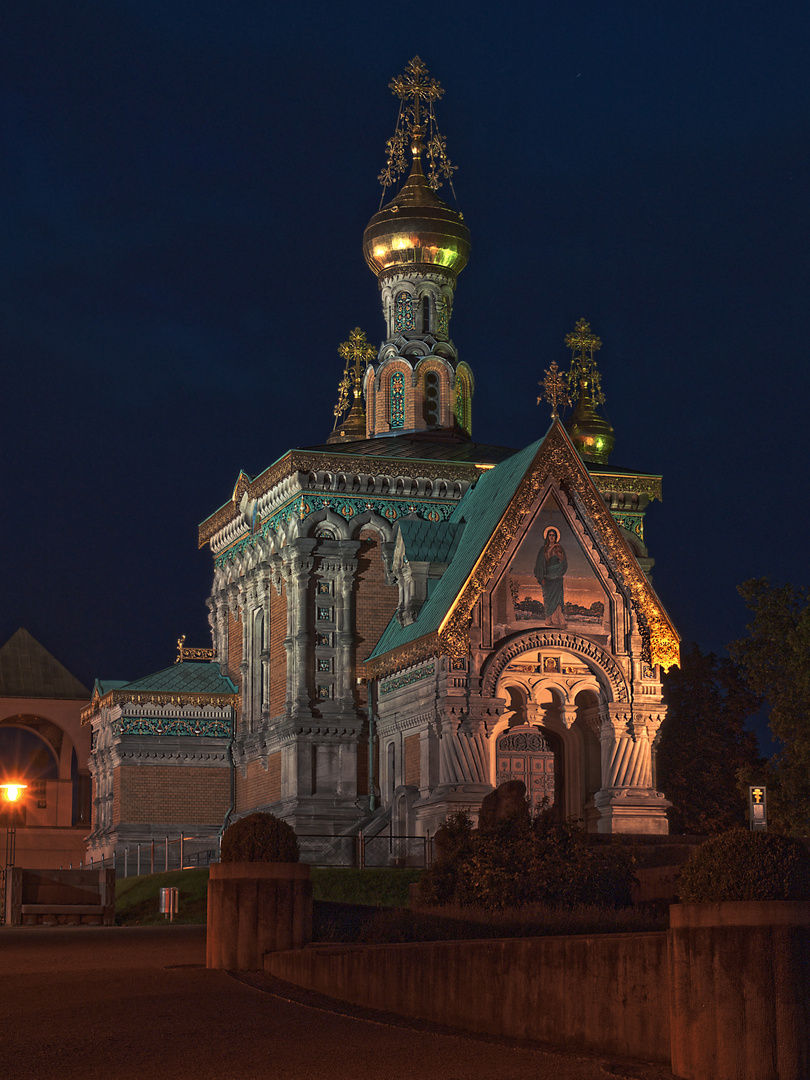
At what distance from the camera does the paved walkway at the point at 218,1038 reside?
1232cm

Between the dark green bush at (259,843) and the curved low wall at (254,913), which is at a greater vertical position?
the dark green bush at (259,843)

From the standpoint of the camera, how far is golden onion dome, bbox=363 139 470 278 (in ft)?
153

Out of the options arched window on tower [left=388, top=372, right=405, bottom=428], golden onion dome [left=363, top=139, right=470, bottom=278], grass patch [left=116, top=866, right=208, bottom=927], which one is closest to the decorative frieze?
grass patch [left=116, top=866, right=208, bottom=927]

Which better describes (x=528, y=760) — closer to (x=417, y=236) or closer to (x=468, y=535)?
(x=468, y=535)

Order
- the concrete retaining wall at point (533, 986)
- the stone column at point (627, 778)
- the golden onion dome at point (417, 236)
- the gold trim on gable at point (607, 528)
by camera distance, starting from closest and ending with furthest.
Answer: the concrete retaining wall at point (533, 986), the stone column at point (627, 778), the gold trim on gable at point (607, 528), the golden onion dome at point (417, 236)

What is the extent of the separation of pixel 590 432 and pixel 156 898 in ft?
85.4

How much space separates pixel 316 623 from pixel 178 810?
7.43 meters

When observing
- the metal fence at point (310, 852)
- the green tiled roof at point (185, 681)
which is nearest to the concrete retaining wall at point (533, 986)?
the metal fence at point (310, 852)

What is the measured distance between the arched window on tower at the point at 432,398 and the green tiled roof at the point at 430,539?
21.8ft

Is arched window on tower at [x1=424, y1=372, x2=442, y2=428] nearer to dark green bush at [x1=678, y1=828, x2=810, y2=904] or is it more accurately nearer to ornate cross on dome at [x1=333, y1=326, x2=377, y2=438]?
ornate cross on dome at [x1=333, y1=326, x2=377, y2=438]

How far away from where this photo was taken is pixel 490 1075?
12.3 m

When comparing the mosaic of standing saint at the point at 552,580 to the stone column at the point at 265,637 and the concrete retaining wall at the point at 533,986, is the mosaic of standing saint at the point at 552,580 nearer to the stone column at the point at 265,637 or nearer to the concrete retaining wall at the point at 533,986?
the stone column at the point at 265,637

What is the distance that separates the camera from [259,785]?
42594 millimetres

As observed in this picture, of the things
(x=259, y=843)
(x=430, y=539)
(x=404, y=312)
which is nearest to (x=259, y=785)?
(x=430, y=539)
